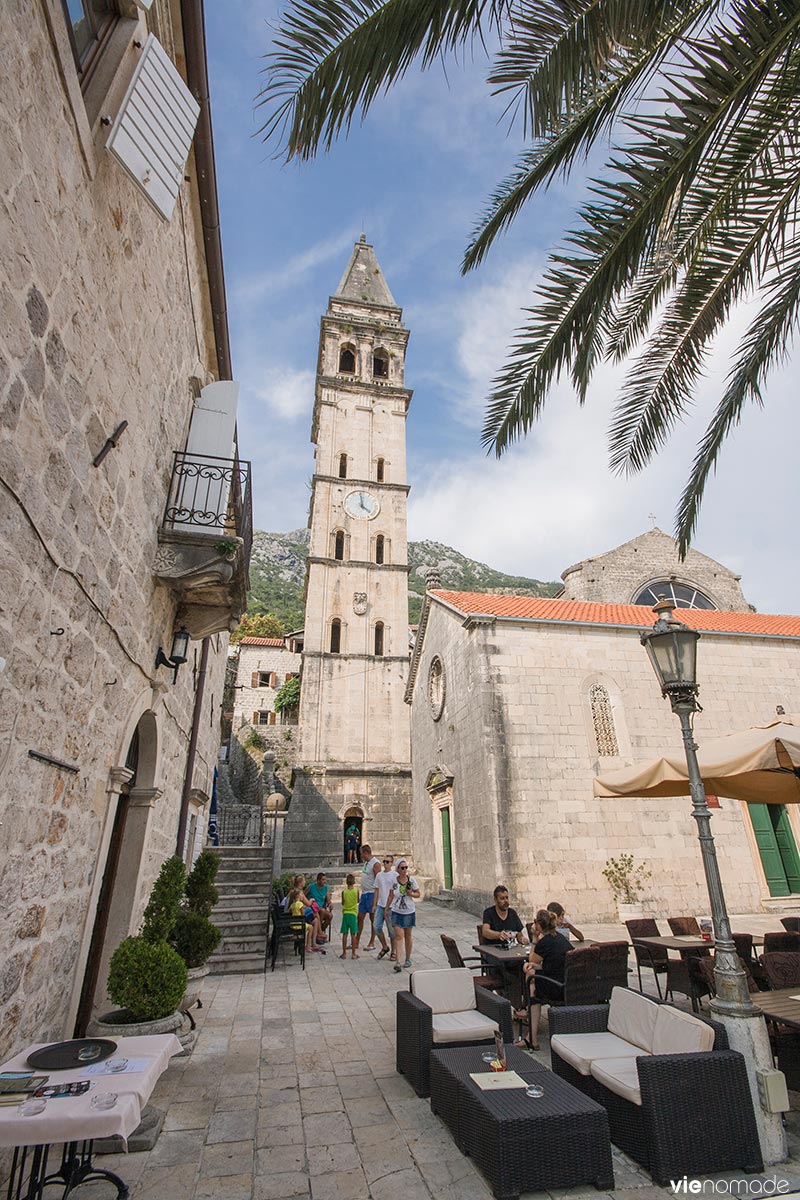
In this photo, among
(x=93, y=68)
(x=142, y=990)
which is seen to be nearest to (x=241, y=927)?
(x=142, y=990)

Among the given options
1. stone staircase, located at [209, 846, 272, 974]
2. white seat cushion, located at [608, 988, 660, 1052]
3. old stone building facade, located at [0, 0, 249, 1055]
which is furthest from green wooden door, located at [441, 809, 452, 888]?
white seat cushion, located at [608, 988, 660, 1052]

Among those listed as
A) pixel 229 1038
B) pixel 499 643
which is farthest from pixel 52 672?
pixel 499 643

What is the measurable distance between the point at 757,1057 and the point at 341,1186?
260 centimetres

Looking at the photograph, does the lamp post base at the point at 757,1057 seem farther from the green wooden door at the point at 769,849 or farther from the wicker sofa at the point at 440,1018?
the green wooden door at the point at 769,849

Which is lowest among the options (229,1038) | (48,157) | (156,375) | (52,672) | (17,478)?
(229,1038)

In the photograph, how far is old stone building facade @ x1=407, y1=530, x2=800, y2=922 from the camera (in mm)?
11805

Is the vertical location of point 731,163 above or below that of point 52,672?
above

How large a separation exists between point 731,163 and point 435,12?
8.02ft

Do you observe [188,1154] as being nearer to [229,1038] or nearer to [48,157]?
[229,1038]

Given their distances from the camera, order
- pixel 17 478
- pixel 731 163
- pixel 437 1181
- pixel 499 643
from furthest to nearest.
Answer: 1. pixel 499 643
2. pixel 731 163
3. pixel 437 1181
4. pixel 17 478

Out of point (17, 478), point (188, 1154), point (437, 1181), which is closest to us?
point (17, 478)

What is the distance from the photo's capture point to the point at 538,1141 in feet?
9.80

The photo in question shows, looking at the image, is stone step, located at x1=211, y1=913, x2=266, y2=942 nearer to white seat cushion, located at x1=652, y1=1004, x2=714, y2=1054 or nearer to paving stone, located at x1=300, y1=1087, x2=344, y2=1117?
paving stone, located at x1=300, y1=1087, x2=344, y2=1117

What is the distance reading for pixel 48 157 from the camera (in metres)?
3.02
